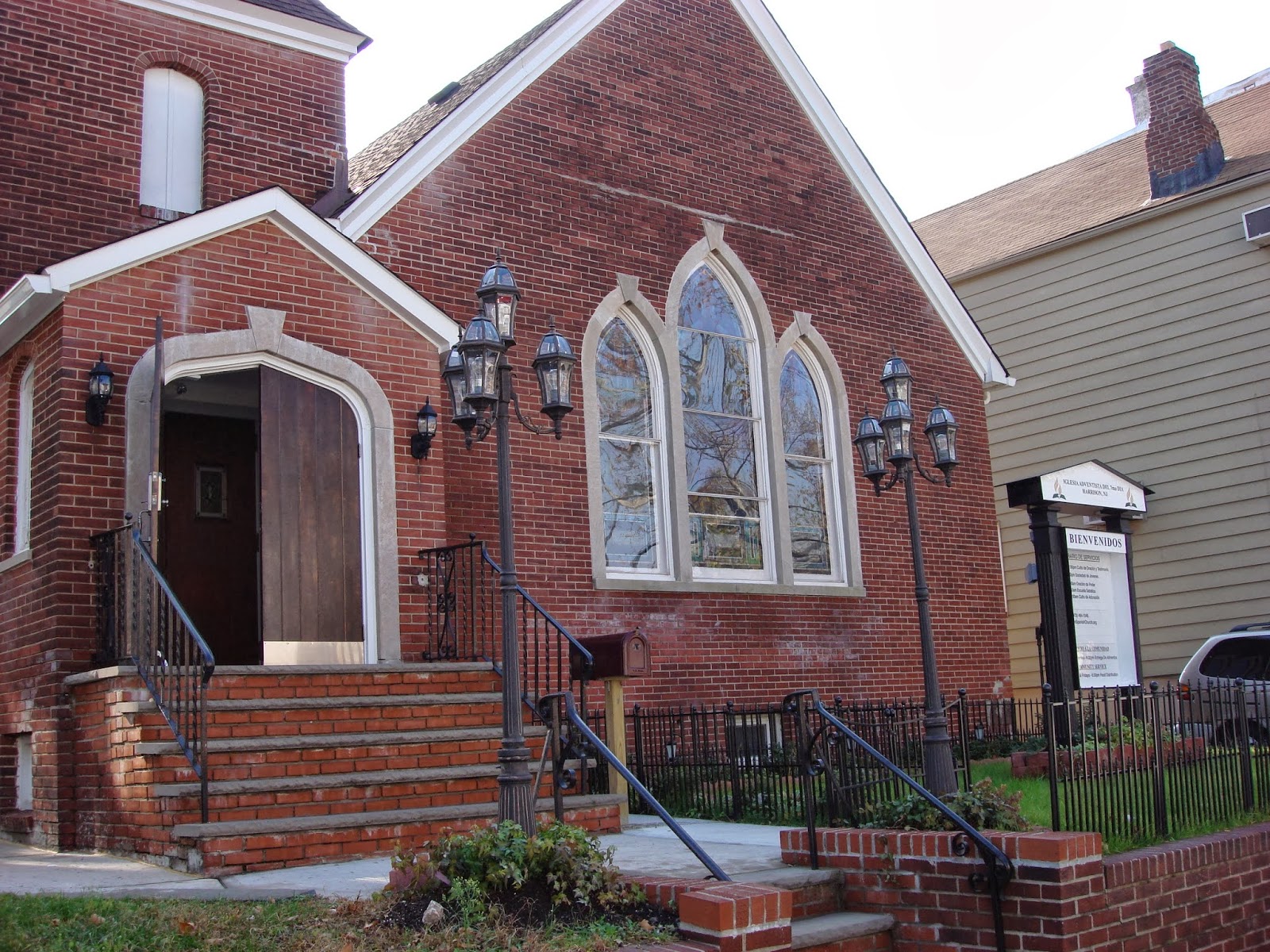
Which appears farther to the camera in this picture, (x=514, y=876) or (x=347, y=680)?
(x=347, y=680)

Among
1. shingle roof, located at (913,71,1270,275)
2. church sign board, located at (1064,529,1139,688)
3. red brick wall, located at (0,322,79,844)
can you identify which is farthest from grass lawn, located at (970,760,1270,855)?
shingle roof, located at (913,71,1270,275)

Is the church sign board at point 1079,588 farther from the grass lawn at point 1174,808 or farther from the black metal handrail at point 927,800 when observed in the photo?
the black metal handrail at point 927,800

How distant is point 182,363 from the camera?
994cm

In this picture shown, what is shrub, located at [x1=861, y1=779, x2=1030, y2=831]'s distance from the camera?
6.99m

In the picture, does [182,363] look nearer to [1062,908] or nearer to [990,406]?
[1062,908]

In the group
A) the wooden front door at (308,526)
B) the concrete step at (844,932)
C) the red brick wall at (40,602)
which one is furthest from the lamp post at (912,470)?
the red brick wall at (40,602)

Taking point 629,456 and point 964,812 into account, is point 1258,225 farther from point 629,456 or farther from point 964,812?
point 964,812

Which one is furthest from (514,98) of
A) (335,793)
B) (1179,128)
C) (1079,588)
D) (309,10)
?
(1179,128)

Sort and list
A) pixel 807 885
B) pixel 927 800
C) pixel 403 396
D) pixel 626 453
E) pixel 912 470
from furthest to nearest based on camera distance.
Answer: pixel 626 453, pixel 403 396, pixel 912 470, pixel 927 800, pixel 807 885

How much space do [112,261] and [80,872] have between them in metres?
4.54

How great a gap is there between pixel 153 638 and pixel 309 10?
8.22 meters

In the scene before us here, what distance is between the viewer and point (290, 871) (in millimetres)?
7285

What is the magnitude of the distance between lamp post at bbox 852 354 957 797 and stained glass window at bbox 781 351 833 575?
15.5 feet

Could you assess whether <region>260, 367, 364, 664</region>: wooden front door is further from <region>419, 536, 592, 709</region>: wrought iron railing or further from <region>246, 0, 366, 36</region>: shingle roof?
<region>246, 0, 366, 36</region>: shingle roof
